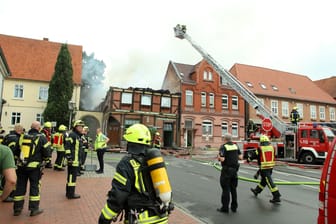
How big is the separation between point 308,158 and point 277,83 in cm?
2402

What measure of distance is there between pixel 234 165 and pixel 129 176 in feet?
13.5

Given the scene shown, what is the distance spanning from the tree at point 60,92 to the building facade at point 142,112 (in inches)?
183

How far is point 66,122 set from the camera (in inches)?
1141

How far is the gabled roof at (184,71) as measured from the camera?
3253 cm

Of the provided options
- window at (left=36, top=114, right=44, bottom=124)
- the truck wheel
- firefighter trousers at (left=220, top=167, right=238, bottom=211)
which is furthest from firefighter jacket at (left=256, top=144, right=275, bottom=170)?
window at (left=36, top=114, right=44, bottom=124)

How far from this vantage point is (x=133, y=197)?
258 centimetres

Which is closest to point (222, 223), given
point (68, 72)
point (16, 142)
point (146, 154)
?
point (146, 154)

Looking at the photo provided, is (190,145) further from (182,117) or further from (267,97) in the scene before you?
(267,97)

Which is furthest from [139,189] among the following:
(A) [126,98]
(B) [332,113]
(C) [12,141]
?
(B) [332,113]

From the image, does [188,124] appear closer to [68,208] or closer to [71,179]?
[71,179]

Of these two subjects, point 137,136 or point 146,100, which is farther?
point 146,100

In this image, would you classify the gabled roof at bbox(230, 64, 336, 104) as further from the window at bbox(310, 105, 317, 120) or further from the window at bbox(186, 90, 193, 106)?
the window at bbox(186, 90, 193, 106)

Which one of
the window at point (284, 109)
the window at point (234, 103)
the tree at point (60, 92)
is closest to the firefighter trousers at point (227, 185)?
the tree at point (60, 92)

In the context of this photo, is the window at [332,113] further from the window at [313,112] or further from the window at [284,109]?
the window at [284,109]
